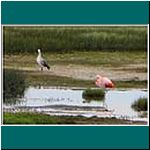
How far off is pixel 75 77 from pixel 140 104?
2.48ft

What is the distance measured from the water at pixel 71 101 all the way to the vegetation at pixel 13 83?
80 mm

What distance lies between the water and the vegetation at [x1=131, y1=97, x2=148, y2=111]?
0.15 feet

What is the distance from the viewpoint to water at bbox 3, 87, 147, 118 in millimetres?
8820

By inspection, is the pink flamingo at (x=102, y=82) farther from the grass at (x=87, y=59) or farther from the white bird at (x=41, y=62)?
the white bird at (x=41, y=62)

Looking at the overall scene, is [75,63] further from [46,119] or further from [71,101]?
[46,119]

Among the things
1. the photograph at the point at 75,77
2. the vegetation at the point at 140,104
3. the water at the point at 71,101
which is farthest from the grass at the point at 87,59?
the vegetation at the point at 140,104

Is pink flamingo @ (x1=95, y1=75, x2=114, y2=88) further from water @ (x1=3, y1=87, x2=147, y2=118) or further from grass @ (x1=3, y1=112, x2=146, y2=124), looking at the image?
grass @ (x1=3, y1=112, x2=146, y2=124)

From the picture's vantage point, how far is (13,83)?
350 inches

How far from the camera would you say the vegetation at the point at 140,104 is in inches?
346

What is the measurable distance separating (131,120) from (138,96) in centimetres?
27

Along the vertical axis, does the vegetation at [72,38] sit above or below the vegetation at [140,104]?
above

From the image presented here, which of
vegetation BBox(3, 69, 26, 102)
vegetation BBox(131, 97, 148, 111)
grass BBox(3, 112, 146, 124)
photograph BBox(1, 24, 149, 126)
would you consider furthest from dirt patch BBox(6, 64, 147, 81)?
grass BBox(3, 112, 146, 124)

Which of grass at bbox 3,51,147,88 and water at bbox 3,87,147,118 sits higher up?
grass at bbox 3,51,147,88

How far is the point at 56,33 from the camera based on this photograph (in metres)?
8.84
